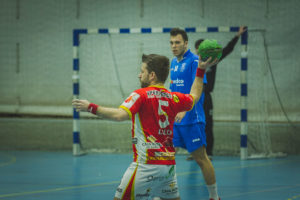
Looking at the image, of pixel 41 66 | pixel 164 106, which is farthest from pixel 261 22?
pixel 164 106

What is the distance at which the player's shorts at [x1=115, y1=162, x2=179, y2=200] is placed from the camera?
12.2 ft

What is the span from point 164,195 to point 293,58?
34.2 ft

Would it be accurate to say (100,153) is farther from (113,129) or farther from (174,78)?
(174,78)

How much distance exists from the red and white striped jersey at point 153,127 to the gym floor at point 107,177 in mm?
2697

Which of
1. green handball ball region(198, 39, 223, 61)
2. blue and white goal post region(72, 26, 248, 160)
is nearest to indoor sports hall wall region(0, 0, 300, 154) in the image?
blue and white goal post region(72, 26, 248, 160)

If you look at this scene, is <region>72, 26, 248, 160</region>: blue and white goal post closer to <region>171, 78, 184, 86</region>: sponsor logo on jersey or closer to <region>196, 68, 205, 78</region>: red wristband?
<region>171, 78, 184, 86</region>: sponsor logo on jersey

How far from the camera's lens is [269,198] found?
6.37m

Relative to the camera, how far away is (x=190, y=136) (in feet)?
19.1

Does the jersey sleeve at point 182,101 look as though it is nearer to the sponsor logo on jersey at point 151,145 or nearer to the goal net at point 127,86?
the sponsor logo on jersey at point 151,145

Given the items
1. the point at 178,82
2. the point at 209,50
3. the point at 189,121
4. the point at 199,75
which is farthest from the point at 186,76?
the point at 209,50

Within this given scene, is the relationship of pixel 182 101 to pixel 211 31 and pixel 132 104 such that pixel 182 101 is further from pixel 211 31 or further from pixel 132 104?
pixel 211 31

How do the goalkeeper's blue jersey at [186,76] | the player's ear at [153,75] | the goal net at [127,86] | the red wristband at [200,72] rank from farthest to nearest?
the goal net at [127,86]
the goalkeeper's blue jersey at [186,76]
the red wristband at [200,72]
the player's ear at [153,75]

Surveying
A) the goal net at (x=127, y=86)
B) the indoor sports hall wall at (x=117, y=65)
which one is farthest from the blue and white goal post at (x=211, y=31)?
the indoor sports hall wall at (x=117, y=65)

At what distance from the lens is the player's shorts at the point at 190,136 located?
18.9 feet
